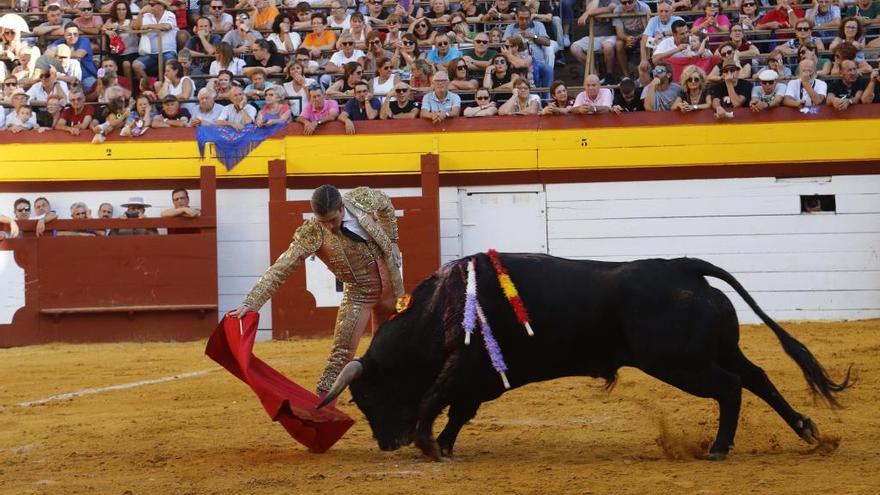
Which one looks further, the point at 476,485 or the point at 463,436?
the point at 463,436

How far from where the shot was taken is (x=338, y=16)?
44.5 feet

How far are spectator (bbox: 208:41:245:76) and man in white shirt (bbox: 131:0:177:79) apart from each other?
23.5 inches

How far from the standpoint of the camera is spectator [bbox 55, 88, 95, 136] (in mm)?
12578

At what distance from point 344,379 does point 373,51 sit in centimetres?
741

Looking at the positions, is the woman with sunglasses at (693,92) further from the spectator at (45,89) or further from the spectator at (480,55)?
the spectator at (45,89)

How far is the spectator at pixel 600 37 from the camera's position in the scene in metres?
12.9

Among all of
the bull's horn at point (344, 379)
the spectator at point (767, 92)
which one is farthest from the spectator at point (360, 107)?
the bull's horn at point (344, 379)

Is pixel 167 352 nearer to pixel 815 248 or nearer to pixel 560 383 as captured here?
pixel 560 383

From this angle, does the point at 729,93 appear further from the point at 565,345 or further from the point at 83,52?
the point at 83,52

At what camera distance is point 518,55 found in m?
12.3

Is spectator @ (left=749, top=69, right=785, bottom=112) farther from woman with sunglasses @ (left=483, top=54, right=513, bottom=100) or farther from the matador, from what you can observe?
the matador

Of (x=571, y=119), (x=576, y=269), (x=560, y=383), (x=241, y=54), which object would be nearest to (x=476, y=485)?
(x=576, y=269)

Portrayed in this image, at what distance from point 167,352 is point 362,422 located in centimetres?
452

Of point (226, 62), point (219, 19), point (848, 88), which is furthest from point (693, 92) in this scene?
point (219, 19)
